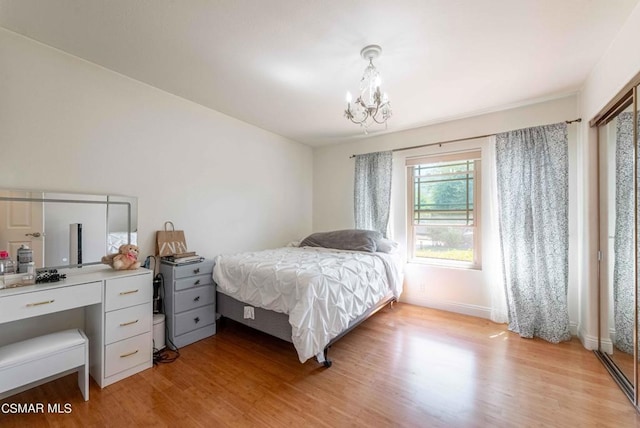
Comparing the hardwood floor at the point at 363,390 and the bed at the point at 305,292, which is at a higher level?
the bed at the point at 305,292

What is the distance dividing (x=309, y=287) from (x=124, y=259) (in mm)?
1604

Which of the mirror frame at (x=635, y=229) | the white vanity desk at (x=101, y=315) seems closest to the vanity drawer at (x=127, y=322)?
the white vanity desk at (x=101, y=315)

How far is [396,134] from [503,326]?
2.84m

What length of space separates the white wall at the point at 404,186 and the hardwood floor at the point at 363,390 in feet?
2.48

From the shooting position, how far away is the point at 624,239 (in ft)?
6.71

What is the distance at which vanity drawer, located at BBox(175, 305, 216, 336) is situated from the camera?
254 cm

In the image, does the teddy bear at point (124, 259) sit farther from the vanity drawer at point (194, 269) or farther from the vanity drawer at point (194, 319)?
the vanity drawer at point (194, 319)

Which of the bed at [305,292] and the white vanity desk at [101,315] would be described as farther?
the bed at [305,292]

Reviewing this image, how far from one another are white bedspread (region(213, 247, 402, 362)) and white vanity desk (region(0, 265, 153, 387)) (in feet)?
2.53

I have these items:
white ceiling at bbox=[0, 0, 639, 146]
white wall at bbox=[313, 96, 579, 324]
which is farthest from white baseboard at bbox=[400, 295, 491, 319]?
white ceiling at bbox=[0, 0, 639, 146]

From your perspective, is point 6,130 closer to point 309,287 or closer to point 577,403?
point 309,287

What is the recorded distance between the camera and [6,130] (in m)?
1.91

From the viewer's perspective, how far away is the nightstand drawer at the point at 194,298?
2549 mm

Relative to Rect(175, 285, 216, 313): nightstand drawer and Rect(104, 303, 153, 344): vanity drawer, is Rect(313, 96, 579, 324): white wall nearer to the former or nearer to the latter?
Rect(175, 285, 216, 313): nightstand drawer
